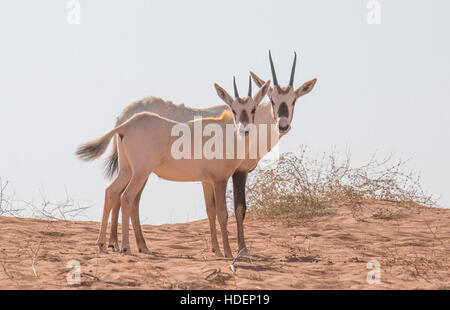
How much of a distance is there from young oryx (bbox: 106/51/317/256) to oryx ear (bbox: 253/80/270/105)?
0.96 ft

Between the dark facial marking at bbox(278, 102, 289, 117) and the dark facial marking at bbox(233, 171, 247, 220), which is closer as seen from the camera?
the dark facial marking at bbox(278, 102, 289, 117)

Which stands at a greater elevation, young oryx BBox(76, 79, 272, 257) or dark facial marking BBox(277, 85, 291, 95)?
dark facial marking BBox(277, 85, 291, 95)

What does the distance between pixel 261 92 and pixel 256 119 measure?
837 mm

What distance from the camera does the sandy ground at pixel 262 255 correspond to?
6785mm

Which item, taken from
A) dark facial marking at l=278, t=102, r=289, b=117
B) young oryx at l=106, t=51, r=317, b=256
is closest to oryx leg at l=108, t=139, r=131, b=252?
young oryx at l=106, t=51, r=317, b=256

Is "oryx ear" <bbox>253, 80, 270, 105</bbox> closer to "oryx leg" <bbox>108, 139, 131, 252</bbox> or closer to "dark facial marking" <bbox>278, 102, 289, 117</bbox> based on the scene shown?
"dark facial marking" <bbox>278, 102, 289, 117</bbox>

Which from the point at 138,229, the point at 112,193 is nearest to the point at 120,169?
the point at 112,193

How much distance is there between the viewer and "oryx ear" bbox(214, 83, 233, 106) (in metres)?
8.99

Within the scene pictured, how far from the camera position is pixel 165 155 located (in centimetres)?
877

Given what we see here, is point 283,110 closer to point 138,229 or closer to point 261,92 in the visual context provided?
point 261,92

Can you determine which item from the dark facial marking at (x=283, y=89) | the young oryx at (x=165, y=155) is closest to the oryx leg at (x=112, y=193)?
the young oryx at (x=165, y=155)

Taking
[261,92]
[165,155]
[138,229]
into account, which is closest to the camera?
[165,155]
